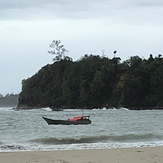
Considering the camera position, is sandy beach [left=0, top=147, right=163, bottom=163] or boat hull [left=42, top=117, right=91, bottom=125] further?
boat hull [left=42, top=117, right=91, bottom=125]

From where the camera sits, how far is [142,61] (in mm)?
141125

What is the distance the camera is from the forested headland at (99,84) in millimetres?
131000

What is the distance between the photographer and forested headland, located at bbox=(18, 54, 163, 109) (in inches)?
5157

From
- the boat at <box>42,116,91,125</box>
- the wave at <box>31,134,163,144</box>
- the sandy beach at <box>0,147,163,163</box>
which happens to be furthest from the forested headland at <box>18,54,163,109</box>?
the sandy beach at <box>0,147,163,163</box>

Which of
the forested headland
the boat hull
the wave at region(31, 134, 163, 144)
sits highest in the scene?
the forested headland

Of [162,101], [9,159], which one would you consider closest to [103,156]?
[9,159]

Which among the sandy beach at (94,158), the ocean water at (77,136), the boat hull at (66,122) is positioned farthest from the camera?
the boat hull at (66,122)

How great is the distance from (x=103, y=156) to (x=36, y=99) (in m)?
144

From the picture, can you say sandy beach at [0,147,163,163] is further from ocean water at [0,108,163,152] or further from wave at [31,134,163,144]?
wave at [31,134,163,144]

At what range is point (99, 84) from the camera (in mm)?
137125

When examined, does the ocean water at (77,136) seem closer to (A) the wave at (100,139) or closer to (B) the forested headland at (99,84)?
(A) the wave at (100,139)

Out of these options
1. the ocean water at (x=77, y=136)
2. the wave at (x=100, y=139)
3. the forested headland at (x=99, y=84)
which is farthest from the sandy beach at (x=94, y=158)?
the forested headland at (x=99, y=84)

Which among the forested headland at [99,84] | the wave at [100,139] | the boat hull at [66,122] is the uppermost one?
the forested headland at [99,84]

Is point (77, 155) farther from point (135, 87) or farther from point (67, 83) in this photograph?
point (67, 83)
